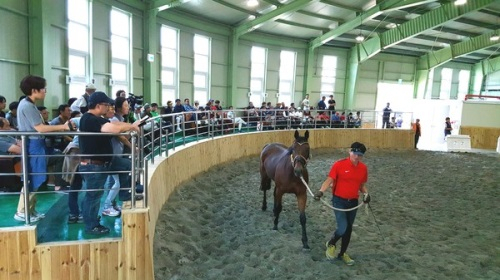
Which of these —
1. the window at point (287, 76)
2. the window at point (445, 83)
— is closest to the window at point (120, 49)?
the window at point (287, 76)

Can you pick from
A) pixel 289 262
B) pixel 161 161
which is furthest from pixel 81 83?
pixel 289 262

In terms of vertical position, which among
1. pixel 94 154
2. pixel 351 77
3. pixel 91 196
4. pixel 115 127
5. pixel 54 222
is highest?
pixel 351 77

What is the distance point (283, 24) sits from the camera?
19.8m

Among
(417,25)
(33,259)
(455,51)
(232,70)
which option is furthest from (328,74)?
(33,259)

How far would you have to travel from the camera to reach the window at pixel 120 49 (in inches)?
499

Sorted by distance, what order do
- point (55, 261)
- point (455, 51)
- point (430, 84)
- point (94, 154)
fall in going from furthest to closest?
point (430, 84), point (455, 51), point (94, 154), point (55, 261)

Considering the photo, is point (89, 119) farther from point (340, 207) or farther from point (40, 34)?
point (40, 34)

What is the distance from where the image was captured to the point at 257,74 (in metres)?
21.2

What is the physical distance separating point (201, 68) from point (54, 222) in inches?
576

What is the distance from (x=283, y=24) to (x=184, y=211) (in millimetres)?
15968

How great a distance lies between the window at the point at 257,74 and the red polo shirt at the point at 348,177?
660 inches

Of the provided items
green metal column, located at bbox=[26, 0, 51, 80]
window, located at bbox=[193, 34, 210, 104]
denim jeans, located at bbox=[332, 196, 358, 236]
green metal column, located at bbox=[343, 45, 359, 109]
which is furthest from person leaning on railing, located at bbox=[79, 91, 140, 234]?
green metal column, located at bbox=[343, 45, 359, 109]

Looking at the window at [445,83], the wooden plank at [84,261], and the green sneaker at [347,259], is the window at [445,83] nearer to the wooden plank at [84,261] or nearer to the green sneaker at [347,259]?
the green sneaker at [347,259]

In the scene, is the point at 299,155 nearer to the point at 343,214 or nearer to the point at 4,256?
the point at 343,214
